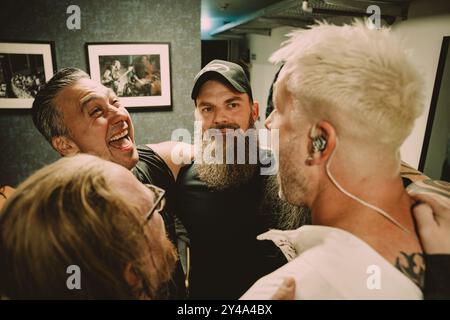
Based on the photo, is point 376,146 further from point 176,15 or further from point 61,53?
point 61,53

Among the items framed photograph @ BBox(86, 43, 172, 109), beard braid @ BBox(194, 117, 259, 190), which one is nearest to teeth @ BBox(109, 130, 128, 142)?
beard braid @ BBox(194, 117, 259, 190)

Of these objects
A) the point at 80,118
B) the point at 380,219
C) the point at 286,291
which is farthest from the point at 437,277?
the point at 80,118

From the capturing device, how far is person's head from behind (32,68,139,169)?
4.40 ft

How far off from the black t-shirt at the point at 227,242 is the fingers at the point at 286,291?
0.75 m

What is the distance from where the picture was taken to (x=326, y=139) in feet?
2.41

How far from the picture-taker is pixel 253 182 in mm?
1513

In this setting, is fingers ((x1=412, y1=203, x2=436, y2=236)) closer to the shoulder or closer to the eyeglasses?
the eyeglasses

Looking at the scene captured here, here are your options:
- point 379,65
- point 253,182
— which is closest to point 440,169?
point 253,182

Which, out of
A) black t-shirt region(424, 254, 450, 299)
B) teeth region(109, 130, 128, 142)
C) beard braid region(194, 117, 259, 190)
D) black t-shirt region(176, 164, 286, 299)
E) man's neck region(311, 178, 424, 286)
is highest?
teeth region(109, 130, 128, 142)

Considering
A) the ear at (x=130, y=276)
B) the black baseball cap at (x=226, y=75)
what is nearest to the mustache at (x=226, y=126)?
the black baseball cap at (x=226, y=75)

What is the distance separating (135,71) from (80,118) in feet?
4.31

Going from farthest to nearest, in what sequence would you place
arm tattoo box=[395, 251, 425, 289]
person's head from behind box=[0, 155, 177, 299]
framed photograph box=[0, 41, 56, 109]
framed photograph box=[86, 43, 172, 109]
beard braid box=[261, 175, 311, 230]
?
1. framed photograph box=[86, 43, 172, 109]
2. framed photograph box=[0, 41, 56, 109]
3. beard braid box=[261, 175, 311, 230]
4. arm tattoo box=[395, 251, 425, 289]
5. person's head from behind box=[0, 155, 177, 299]

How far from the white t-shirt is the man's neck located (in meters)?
0.03
